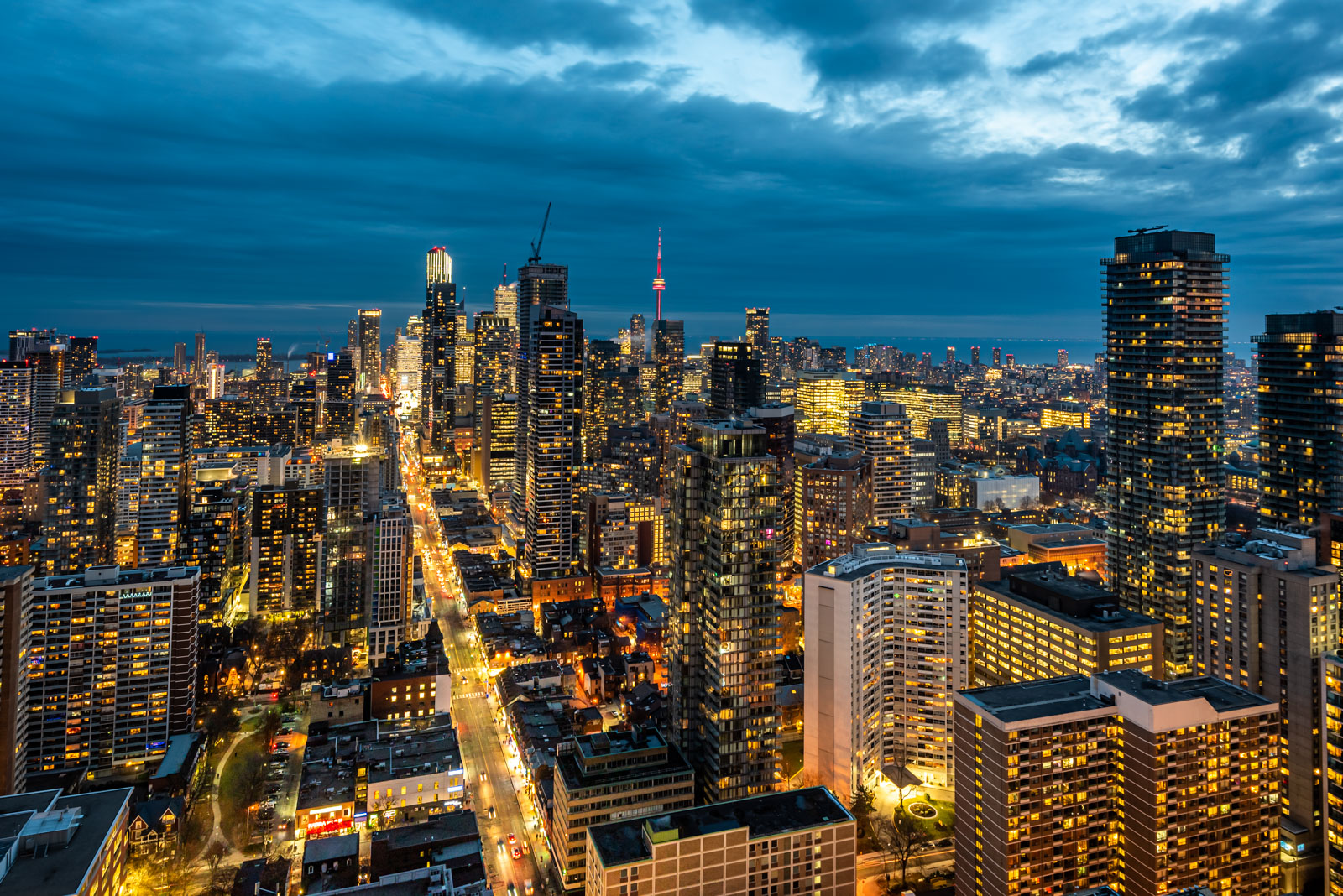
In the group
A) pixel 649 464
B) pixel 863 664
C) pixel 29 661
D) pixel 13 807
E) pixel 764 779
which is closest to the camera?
pixel 13 807

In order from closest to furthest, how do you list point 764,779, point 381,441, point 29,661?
1. point 764,779
2. point 29,661
3. point 381,441

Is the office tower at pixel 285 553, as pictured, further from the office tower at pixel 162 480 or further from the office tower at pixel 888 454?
the office tower at pixel 888 454

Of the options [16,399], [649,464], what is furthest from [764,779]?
[16,399]

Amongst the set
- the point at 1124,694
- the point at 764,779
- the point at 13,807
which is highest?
the point at 1124,694

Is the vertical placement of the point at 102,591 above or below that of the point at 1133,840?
above

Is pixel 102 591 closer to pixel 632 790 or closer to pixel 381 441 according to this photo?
pixel 632 790

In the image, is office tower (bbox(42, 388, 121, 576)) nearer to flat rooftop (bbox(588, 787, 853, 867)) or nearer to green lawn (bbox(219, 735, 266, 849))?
green lawn (bbox(219, 735, 266, 849))
